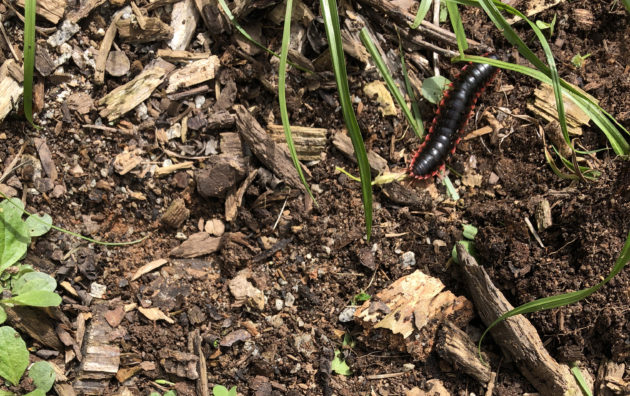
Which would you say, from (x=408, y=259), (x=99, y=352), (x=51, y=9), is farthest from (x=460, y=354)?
(x=51, y=9)

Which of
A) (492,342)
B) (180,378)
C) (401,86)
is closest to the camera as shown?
(180,378)

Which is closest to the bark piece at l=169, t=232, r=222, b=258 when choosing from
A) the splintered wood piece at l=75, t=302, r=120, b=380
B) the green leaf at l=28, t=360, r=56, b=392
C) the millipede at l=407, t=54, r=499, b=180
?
the splintered wood piece at l=75, t=302, r=120, b=380

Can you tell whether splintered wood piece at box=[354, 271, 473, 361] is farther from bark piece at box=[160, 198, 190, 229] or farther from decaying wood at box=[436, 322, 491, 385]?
bark piece at box=[160, 198, 190, 229]

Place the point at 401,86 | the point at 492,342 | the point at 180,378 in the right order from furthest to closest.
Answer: the point at 401,86
the point at 492,342
the point at 180,378

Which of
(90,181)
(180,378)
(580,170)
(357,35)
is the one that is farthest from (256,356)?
(580,170)

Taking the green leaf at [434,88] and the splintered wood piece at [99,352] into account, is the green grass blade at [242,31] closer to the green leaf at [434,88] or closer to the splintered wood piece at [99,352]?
the green leaf at [434,88]

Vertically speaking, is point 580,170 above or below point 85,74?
below

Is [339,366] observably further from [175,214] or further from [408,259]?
[175,214]

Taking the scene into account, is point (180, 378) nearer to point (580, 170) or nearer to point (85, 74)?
point (85, 74)
